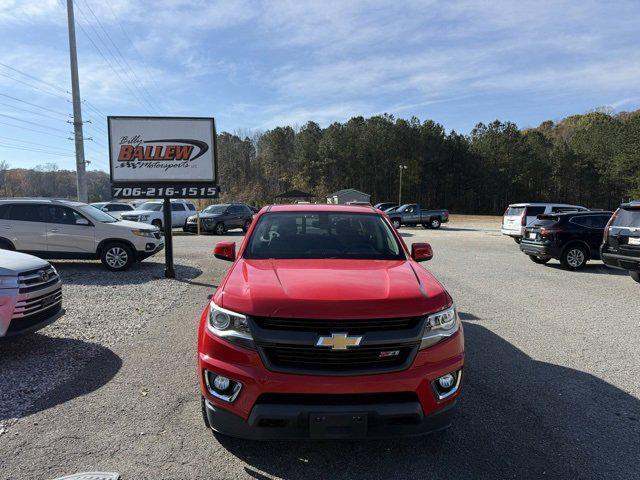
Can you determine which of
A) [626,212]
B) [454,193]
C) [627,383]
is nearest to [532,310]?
[627,383]

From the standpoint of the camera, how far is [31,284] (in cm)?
470

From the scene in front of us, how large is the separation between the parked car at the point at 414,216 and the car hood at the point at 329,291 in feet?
92.6

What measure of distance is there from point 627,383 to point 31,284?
6.32 meters

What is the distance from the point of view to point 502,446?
311 centimetres

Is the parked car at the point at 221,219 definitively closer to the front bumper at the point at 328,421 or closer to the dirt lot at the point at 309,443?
the dirt lot at the point at 309,443

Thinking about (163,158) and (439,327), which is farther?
(163,158)

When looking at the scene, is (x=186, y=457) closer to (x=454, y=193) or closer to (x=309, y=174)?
(x=309, y=174)

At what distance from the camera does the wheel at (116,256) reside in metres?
10.5

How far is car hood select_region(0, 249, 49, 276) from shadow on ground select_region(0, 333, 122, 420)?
711mm

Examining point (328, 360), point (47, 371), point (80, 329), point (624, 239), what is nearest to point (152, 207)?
point (80, 329)

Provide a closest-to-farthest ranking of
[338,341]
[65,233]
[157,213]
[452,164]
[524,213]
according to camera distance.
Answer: [338,341] → [65,233] → [524,213] → [157,213] → [452,164]

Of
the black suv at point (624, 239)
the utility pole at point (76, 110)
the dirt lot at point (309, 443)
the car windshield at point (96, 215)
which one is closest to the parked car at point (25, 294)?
the dirt lot at point (309, 443)

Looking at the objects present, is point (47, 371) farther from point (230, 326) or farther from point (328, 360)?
point (328, 360)

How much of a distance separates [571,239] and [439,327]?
10.9 meters
